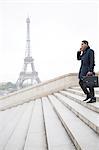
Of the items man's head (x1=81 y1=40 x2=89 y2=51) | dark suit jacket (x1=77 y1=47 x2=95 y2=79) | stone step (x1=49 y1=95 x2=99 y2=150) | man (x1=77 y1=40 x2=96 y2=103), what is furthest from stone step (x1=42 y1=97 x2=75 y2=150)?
man's head (x1=81 y1=40 x2=89 y2=51)

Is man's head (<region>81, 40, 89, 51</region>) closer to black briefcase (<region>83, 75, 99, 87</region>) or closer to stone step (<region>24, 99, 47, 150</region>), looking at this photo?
black briefcase (<region>83, 75, 99, 87</region>)

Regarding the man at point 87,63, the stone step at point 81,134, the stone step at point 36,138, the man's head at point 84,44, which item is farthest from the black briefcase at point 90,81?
the stone step at point 36,138

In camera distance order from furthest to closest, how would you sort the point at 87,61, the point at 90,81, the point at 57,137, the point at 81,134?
the point at 87,61
the point at 90,81
the point at 57,137
the point at 81,134

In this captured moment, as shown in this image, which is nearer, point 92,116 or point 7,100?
point 92,116

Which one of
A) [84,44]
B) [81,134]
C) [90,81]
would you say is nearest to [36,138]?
[81,134]

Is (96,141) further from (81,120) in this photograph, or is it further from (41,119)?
(41,119)

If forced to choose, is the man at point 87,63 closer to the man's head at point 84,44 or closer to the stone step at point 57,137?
the man's head at point 84,44

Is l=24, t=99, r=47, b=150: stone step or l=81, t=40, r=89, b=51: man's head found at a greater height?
l=81, t=40, r=89, b=51: man's head

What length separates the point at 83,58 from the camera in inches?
268

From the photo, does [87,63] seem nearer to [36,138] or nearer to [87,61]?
[87,61]

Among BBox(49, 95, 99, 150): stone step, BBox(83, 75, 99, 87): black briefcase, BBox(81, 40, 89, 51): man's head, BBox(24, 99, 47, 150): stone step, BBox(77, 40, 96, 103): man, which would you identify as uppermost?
BBox(81, 40, 89, 51): man's head

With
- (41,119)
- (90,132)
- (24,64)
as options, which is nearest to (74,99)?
(41,119)

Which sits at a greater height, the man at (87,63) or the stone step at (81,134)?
the man at (87,63)

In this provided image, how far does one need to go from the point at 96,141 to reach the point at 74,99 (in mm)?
4365
